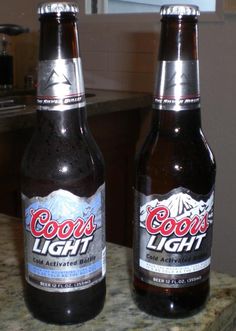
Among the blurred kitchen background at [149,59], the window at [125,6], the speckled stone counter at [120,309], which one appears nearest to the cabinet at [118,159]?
the blurred kitchen background at [149,59]

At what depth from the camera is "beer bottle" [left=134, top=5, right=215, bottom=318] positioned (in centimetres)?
47

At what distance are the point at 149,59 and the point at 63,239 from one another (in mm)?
1404

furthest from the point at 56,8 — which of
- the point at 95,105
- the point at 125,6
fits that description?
the point at 125,6

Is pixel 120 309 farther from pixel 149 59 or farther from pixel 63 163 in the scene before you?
pixel 149 59

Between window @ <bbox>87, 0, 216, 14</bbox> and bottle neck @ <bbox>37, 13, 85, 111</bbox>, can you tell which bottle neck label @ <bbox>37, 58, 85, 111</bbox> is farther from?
window @ <bbox>87, 0, 216, 14</bbox>

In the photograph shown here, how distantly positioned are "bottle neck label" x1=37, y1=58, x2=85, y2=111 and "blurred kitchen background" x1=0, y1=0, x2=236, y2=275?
98 centimetres

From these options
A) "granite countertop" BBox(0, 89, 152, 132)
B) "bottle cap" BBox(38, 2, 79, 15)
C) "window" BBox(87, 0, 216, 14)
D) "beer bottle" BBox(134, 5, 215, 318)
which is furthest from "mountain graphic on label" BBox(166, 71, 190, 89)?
"window" BBox(87, 0, 216, 14)

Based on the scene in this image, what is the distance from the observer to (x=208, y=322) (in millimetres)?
477

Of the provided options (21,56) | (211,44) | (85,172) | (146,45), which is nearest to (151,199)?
(85,172)

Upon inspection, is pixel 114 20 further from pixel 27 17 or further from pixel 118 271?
pixel 118 271

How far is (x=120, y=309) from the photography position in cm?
50

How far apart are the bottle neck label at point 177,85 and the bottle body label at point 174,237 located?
8 cm

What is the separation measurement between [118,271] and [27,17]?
5.49ft

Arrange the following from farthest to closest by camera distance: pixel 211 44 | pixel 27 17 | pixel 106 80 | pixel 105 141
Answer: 1. pixel 27 17
2. pixel 106 80
3. pixel 105 141
4. pixel 211 44
